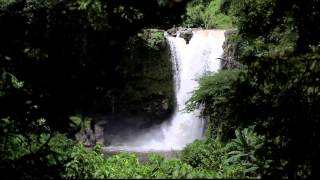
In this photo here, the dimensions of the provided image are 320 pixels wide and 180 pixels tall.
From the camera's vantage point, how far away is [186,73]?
27.3m

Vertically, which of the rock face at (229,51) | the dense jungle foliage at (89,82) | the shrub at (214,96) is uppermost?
the rock face at (229,51)

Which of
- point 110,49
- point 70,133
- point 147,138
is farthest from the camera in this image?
point 147,138

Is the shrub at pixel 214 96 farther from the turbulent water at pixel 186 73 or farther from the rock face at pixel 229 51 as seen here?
the turbulent water at pixel 186 73

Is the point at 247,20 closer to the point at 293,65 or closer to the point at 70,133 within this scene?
the point at 293,65

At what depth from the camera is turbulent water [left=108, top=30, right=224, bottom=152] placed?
2631cm

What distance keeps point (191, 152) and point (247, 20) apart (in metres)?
4.44

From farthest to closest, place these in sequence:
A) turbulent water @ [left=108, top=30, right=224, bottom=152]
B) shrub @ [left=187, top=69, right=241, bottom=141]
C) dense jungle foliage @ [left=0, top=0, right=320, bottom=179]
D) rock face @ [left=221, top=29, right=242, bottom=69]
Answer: turbulent water @ [left=108, top=30, right=224, bottom=152]
rock face @ [left=221, top=29, right=242, bottom=69]
shrub @ [left=187, top=69, right=241, bottom=141]
dense jungle foliage @ [left=0, top=0, right=320, bottom=179]

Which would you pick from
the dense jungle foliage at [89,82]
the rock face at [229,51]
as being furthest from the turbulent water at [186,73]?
the dense jungle foliage at [89,82]

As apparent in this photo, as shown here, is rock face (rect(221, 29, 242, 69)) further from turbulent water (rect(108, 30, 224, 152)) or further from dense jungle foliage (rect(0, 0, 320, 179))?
dense jungle foliage (rect(0, 0, 320, 179))

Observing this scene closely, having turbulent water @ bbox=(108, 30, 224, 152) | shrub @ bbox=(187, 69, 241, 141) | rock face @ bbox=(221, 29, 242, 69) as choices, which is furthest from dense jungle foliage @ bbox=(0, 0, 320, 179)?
turbulent water @ bbox=(108, 30, 224, 152)

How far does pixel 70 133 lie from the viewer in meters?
3.57

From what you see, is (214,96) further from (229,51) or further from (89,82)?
(229,51)

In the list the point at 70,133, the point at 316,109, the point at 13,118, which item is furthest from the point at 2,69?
the point at 316,109

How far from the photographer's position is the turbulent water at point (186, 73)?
2631 cm
